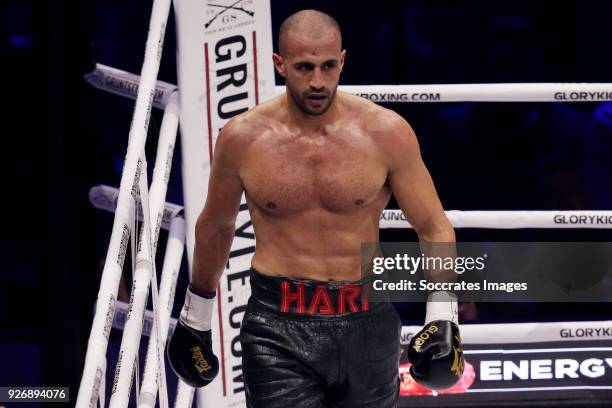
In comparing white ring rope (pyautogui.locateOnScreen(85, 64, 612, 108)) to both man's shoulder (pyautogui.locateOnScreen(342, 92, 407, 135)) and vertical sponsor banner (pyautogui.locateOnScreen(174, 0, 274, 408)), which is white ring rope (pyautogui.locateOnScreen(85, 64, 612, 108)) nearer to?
vertical sponsor banner (pyautogui.locateOnScreen(174, 0, 274, 408))

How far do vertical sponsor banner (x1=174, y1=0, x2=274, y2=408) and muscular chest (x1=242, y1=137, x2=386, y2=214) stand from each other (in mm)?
689

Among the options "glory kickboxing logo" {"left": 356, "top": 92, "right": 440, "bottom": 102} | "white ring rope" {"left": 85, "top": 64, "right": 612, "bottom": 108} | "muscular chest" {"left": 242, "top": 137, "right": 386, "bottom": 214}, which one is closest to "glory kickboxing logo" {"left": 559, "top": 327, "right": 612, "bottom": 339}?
"white ring rope" {"left": 85, "top": 64, "right": 612, "bottom": 108}

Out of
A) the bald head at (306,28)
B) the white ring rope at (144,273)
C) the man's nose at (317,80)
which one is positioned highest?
the bald head at (306,28)

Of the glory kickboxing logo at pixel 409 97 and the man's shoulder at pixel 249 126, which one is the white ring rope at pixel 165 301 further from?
the glory kickboxing logo at pixel 409 97

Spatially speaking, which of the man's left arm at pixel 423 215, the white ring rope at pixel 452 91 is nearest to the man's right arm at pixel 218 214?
the man's left arm at pixel 423 215

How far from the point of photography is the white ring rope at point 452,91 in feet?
12.4

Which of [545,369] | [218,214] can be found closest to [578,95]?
[545,369]

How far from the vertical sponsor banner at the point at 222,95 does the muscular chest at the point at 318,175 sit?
69cm

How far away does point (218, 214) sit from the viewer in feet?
9.52

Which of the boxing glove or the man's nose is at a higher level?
the man's nose

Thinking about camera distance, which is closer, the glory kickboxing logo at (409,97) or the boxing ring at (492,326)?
the boxing ring at (492,326)

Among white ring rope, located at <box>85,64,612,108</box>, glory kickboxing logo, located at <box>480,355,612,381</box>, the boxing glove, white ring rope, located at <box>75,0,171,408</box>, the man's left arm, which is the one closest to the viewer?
white ring rope, located at <box>75,0,171,408</box>

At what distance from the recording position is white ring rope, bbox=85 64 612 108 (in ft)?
12.4

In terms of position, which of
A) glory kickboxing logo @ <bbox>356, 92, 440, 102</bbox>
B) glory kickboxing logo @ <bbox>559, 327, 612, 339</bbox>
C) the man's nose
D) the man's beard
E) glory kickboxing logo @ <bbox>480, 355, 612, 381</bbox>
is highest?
glory kickboxing logo @ <bbox>356, 92, 440, 102</bbox>
